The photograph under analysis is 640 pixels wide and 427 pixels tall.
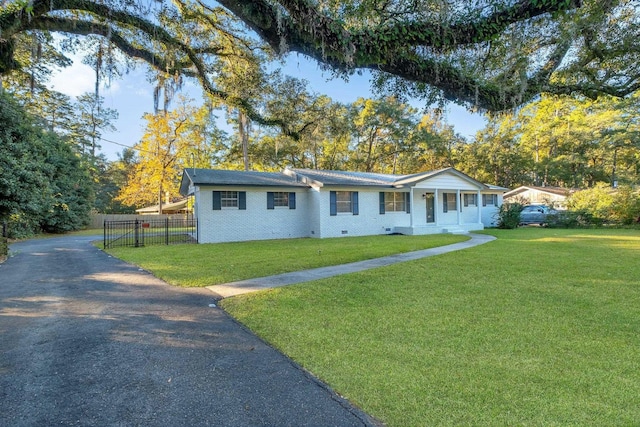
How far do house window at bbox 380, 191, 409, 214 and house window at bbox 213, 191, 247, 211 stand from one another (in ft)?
25.2

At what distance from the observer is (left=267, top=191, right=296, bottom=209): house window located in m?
15.8

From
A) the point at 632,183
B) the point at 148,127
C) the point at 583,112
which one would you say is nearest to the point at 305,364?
the point at 632,183

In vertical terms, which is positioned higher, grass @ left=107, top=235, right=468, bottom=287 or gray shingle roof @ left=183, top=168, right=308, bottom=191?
gray shingle roof @ left=183, top=168, right=308, bottom=191

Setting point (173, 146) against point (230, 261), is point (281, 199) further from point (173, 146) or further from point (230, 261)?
point (173, 146)

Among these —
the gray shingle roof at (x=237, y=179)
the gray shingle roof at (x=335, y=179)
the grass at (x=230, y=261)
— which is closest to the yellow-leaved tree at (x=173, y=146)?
the gray shingle roof at (x=237, y=179)

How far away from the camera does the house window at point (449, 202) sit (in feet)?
66.1

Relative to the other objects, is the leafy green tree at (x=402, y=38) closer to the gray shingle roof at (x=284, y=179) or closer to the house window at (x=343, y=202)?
the gray shingle roof at (x=284, y=179)

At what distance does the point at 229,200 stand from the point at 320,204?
4394 millimetres

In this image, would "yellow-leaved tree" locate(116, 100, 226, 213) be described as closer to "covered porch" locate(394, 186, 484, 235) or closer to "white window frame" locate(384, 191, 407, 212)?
"white window frame" locate(384, 191, 407, 212)

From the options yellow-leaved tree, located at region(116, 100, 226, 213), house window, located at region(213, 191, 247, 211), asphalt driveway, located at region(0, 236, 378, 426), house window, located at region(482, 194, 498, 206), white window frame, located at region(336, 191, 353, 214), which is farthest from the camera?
yellow-leaved tree, located at region(116, 100, 226, 213)

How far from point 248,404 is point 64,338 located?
9.27ft

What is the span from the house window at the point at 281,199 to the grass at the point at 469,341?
9645mm

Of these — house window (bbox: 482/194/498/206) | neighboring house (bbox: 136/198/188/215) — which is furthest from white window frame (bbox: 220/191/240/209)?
neighboring house (bbox: 136/198/188/215)

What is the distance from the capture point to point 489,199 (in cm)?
2291
